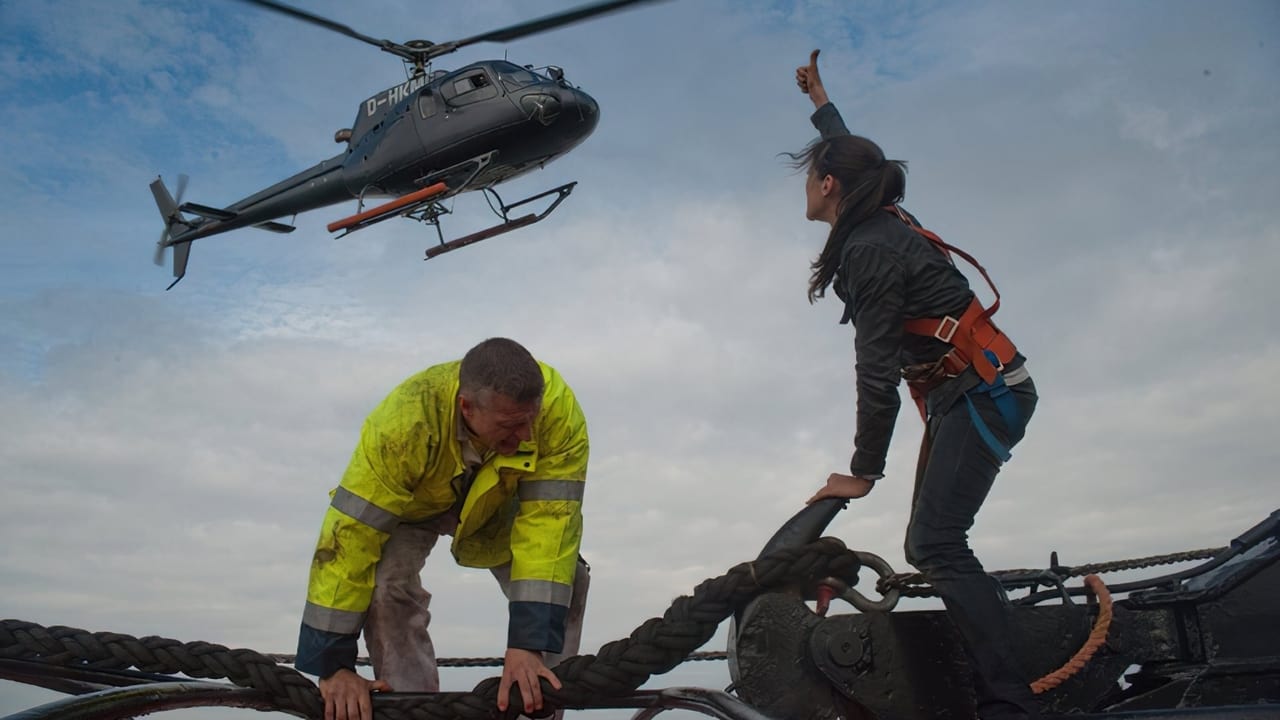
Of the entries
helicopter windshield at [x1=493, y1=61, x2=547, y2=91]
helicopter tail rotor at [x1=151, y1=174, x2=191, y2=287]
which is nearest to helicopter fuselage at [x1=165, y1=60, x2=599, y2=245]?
helicopter windshield at [x1=493, y1=61, x2=547, y2=91]

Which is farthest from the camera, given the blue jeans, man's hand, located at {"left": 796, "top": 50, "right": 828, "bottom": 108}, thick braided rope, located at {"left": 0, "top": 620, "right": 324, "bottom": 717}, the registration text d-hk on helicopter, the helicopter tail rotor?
the helicopter tail rotor

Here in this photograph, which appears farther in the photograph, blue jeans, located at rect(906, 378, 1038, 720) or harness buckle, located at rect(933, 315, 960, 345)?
harness buckle, located at rect(933, 315, 960, 345)

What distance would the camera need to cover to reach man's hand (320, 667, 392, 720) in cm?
304

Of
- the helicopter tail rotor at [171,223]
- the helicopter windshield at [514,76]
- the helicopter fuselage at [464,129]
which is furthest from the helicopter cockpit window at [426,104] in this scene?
the helicopter tail rotor at [171,223]

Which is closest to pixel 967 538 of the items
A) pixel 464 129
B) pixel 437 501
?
pixel 437 501

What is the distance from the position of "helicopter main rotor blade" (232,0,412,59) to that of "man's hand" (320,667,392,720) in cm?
1330

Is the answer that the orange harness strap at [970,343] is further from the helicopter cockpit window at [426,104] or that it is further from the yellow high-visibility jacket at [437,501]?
the helicopter cockpit window at [426,104]

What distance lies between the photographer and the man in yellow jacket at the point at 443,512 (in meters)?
3.09

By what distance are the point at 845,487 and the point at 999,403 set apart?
518mm

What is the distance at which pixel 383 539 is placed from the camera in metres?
3.21

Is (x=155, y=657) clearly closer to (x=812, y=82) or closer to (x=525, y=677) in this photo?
(x=525, y=677)

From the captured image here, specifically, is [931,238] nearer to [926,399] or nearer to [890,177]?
[890,177]

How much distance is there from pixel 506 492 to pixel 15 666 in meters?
1.45

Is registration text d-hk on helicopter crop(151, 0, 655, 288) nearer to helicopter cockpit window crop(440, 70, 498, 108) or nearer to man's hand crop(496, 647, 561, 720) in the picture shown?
helicopter cockpit window crop(440, 70, 498, 108)
